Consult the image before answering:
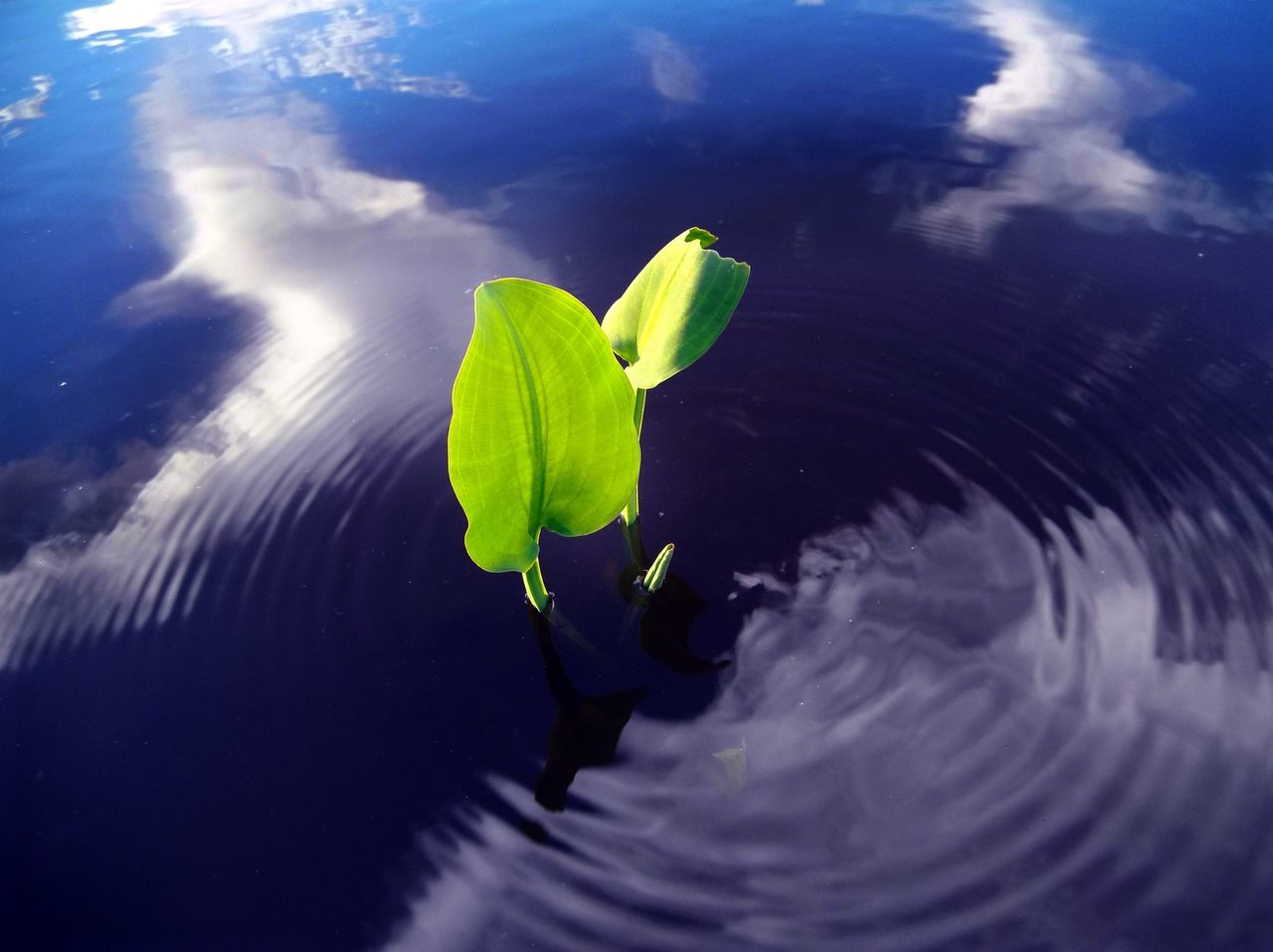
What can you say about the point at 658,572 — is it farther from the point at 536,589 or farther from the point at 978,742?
the point at 978,742

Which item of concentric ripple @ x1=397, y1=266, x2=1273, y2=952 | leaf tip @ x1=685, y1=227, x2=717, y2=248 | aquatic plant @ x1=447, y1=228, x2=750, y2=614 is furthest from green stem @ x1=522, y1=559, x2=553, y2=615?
leaf tip @ x1=685, y1=227, x2=717, y2=248

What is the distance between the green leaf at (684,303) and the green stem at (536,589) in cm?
20

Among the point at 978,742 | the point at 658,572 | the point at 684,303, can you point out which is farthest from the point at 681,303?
the point at 978,742

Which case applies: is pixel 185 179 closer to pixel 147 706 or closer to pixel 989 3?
pixel 147 706

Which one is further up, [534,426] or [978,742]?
[534,426]

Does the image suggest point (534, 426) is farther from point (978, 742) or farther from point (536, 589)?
point (978, 742)

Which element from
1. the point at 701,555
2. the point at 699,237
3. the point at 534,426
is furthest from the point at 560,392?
the point at 701,555

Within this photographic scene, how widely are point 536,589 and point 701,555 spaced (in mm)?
189

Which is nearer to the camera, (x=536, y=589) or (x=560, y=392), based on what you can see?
(x=560, y=392)

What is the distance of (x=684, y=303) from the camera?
698mm

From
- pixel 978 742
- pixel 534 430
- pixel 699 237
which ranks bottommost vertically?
pixel 978 742

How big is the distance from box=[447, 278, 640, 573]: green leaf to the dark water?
0.18 meters

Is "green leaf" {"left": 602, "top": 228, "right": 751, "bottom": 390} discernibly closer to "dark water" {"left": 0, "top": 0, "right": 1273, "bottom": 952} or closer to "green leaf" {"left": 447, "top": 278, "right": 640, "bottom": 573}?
"green leaf" {"left": 447, "top": 278, "right": 640, "bottom": 573}

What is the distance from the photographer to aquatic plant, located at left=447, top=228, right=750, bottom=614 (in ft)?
1.99
